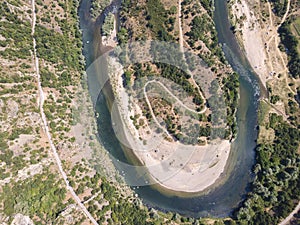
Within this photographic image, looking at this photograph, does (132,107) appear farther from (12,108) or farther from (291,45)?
(291,45)

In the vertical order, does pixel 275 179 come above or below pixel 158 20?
below

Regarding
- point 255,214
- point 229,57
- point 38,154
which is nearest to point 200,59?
point 229,57

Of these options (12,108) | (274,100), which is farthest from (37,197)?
(274,100)

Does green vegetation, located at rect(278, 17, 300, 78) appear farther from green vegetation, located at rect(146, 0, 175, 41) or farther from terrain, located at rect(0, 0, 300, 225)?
green vegetation, located at rect(146, 0, 175, 41)

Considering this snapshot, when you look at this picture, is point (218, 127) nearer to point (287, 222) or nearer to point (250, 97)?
point (250, 97)

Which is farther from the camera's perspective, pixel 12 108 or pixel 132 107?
pixel 132 107

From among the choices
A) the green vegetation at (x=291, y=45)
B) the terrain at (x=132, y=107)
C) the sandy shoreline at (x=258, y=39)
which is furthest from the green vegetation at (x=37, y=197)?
the green vegetation at (x=291, y=45)

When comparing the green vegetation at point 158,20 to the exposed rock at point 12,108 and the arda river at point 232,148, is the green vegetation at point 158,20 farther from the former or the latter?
the exposed rock at point 12,108

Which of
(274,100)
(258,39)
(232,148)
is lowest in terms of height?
(232,148)
